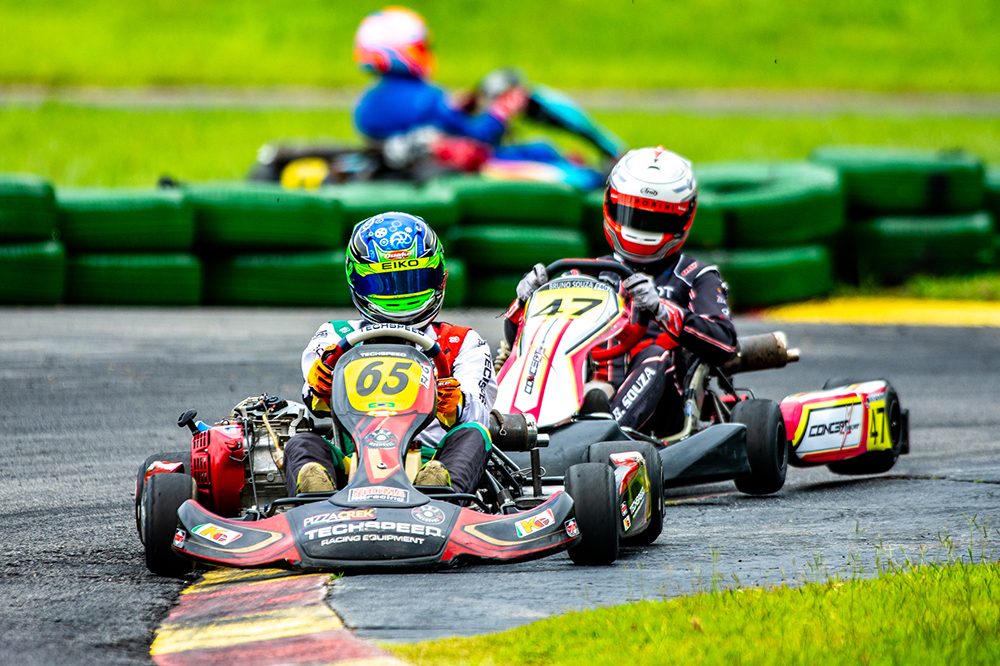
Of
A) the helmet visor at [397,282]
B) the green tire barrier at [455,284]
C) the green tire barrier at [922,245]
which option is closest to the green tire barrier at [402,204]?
the green tire barrier at [455,284]

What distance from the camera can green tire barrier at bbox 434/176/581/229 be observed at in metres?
11.4

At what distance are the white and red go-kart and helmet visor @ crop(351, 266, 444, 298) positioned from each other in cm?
83

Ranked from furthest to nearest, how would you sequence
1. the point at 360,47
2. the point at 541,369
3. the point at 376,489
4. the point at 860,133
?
the point at 860,133 < the point at 360,47 < the point at 541,369 < the point at 376,489

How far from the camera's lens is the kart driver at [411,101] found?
44.2 ft

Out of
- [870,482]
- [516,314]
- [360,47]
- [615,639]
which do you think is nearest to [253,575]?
[615,639]

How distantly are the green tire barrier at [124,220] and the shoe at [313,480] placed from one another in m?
6.32

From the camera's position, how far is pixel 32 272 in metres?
10.3

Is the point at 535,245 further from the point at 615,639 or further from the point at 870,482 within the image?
the point at 615,639

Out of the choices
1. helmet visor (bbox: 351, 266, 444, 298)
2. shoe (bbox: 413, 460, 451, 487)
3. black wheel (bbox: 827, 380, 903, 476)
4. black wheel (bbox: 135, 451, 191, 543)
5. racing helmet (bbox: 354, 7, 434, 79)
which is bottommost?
black wheel (bbox: 827, 380, 903, 476)

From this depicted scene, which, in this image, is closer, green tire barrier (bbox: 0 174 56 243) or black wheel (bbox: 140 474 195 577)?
black wheel (bbox: 140 474 195 577)

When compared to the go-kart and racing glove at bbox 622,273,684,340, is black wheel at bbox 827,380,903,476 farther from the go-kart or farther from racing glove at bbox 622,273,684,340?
the go-kart

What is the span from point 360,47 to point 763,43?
18.7 meters

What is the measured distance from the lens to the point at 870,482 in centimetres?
660

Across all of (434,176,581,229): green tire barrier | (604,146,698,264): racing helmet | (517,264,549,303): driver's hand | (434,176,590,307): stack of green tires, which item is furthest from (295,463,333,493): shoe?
(434,176,581,229): green tire barrier
